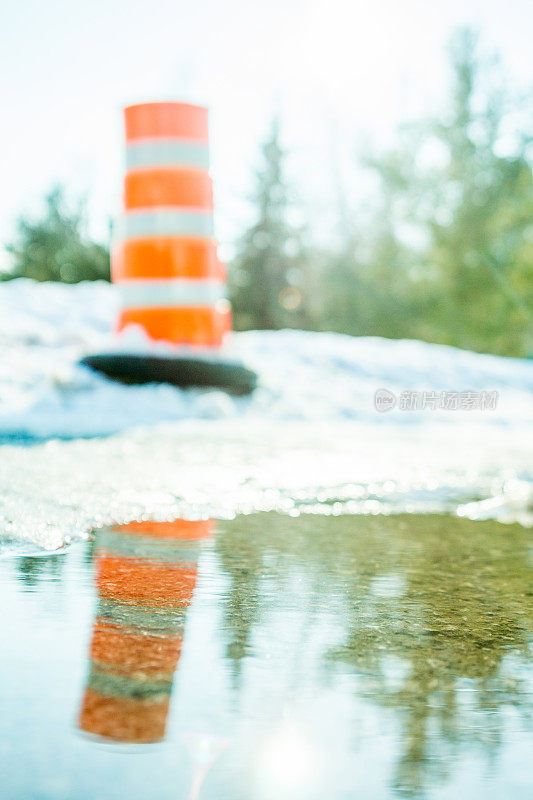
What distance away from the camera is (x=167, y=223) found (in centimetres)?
623

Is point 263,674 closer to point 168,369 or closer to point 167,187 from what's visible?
point 168,369

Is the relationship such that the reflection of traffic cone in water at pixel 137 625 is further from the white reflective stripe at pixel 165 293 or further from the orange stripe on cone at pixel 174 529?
the white reflective stripe at pixel 165 293

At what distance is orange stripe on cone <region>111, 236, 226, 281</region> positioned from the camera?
621 centimetres

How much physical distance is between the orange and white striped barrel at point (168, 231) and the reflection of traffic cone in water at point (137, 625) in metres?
3.58

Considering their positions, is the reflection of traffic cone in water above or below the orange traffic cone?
below

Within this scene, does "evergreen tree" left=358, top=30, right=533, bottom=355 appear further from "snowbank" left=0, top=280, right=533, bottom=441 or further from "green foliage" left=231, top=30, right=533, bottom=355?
"snowbank" left=0, top=280, right=533, bottom=441

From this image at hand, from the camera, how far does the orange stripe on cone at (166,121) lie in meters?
6.18

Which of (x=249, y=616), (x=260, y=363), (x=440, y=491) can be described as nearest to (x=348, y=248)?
(x=260, y=363)

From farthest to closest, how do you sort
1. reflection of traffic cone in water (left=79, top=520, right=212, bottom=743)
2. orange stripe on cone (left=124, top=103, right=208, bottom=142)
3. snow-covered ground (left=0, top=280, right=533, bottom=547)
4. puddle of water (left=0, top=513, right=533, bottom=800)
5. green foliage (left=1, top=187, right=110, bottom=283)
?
green foliage (left=1, top=187, right=110, bottom=283), orange stripe on cone (left=124, top=103, right=208, bottom=142), snow-covered ground (left=0, top=280, right=533, bottom=547), reflection of traffic cone in water (left=79, top=520, right=212, bottom=743), puddle of water (left=0, top=513, right=533, bottom=800)

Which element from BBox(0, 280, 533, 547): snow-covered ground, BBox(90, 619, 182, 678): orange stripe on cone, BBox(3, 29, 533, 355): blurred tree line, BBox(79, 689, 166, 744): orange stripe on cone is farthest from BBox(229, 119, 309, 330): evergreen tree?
BBox(79, 689, 166, 744): orange stripe on cone

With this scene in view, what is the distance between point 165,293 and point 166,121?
94 centimetres

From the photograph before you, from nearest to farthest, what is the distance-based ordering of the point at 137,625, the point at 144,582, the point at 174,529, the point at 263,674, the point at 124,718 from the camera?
the point at 124,718
the point at 263,674
the point at 137,625
the point at 144,582
the point at 174,529

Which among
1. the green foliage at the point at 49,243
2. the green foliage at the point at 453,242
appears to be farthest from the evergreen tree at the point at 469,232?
the green foliage at the point at 49,243

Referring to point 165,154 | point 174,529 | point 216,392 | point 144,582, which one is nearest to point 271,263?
point 165,154
